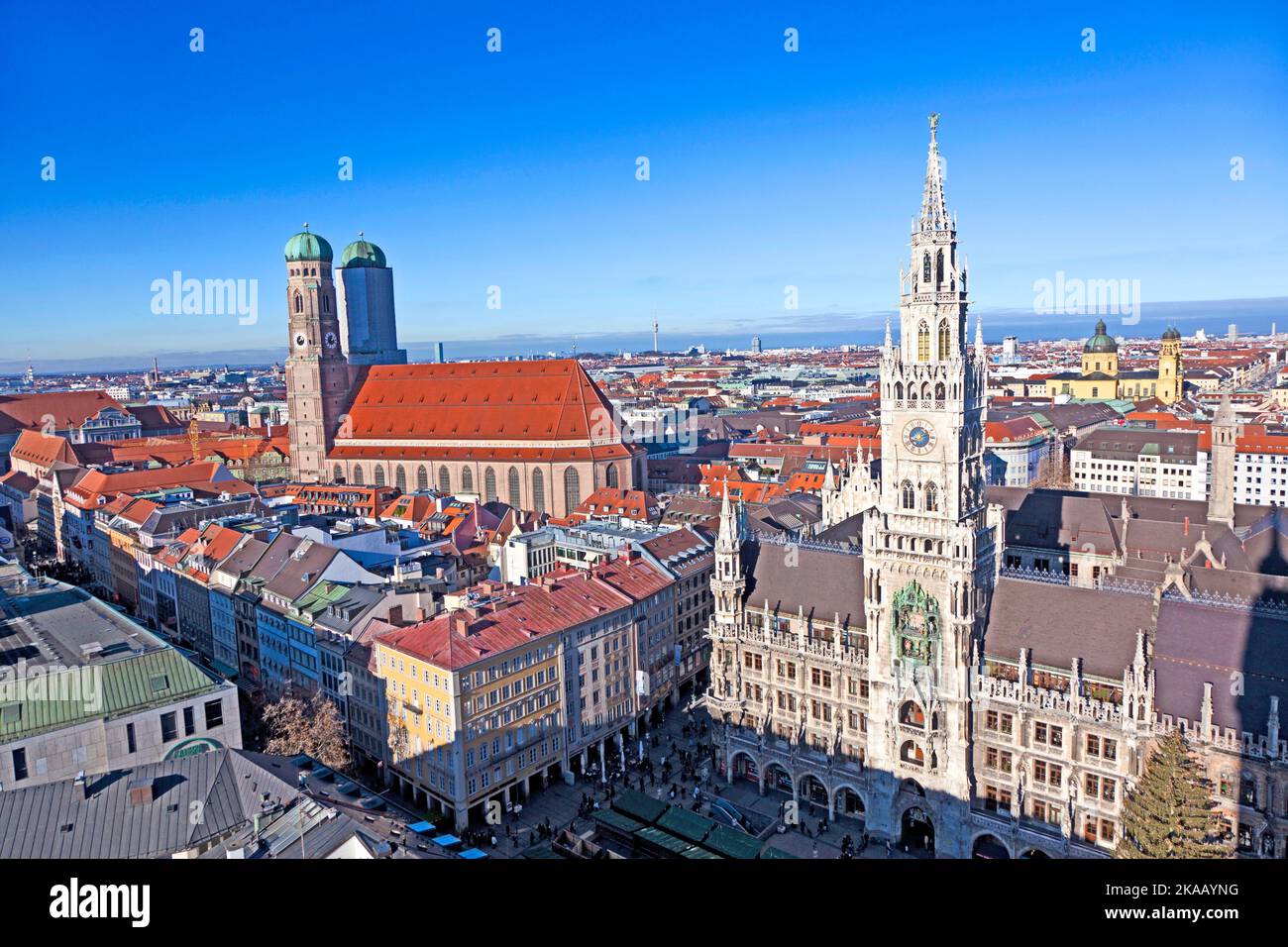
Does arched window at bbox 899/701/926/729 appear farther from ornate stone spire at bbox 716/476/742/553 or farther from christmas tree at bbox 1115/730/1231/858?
ornate stone spire at bbox 716/476/742/553

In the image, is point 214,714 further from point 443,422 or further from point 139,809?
point 443,422

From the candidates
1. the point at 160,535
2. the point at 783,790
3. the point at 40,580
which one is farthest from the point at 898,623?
the point at 160,535

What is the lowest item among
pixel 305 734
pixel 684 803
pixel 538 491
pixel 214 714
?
pixel 684 803

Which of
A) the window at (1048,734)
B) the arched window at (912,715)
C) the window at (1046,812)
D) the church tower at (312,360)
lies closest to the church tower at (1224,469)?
the window at (1048,734)

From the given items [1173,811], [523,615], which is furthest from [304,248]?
[1173,811]

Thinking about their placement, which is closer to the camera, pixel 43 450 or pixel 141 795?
pixel 141 795

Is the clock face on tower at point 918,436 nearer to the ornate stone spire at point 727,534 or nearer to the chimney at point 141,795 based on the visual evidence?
the ornate stone spire at point 727,534

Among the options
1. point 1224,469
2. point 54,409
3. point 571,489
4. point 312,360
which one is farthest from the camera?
point 54,409
